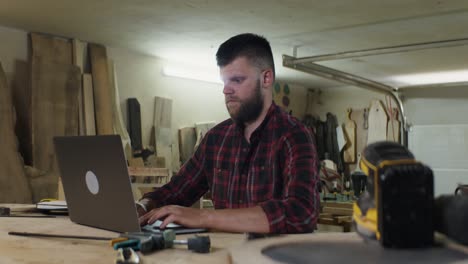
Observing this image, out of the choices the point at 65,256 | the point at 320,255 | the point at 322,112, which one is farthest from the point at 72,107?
the point at 322,112

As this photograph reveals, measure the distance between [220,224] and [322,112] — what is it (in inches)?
291

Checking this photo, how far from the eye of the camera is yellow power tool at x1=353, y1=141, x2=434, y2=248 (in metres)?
0.79

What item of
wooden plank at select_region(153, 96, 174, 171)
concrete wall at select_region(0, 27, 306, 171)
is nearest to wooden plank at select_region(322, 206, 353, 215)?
wooden plank at select_region(153, 96, 174, 171)

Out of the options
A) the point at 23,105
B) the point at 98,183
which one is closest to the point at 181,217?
the point at 98,183

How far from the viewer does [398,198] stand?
79 centimetres

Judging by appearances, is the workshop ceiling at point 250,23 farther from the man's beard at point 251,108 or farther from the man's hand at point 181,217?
the man's hand at point 181,217

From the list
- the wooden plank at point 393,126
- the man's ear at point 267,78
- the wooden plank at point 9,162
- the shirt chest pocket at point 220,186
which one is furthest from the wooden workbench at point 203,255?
the wooden plank at point 393,126

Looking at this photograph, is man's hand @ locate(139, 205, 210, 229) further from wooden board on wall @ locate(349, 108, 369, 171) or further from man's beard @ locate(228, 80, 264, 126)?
wooden board on wall @ locate(349, 108, 369, 171)

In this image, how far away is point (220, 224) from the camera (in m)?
1.44

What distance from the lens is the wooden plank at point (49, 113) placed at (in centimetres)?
420

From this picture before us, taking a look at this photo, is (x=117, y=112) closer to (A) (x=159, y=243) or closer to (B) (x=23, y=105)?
(B) (x=23, y=105)

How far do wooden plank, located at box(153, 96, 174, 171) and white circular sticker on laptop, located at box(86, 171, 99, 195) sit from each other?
3.91 m

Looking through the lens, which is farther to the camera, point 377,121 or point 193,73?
point 377,121

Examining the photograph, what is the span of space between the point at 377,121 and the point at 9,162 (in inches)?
226
